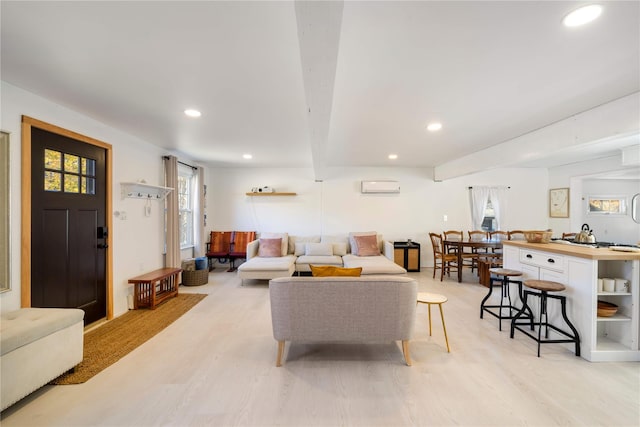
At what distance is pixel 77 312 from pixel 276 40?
2612mm

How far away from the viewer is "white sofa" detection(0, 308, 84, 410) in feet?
5.61

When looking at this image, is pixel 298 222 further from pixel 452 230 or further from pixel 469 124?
pixel 469 124

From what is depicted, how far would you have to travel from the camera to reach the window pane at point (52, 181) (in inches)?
100

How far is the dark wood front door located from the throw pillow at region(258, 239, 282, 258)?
2636 millimetres

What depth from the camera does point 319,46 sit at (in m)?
1.35

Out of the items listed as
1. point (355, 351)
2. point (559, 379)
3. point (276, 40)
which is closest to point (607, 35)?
point (276, 40)

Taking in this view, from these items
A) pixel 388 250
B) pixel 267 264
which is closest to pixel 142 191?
pixel 267 264

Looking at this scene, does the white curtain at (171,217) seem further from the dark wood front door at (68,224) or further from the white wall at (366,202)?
the white wall at (366,202)

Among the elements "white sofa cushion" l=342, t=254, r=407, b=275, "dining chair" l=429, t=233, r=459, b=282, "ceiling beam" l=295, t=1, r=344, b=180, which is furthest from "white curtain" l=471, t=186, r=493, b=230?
"ceiling beam" l=295, t=1, r=344, b=180

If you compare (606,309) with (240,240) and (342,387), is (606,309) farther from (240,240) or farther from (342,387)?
(240,240)

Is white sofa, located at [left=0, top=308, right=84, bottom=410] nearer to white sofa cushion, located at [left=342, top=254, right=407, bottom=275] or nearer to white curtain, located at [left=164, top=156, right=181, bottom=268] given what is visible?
Result: white curtain, located at [left=164, top=156, right=181, bottom=268]

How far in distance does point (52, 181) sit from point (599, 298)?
5505 millimetres

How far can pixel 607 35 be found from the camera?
1.57 metres

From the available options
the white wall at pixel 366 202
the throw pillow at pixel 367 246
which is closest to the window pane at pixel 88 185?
the white wall at pixel 366 202
